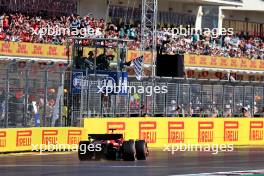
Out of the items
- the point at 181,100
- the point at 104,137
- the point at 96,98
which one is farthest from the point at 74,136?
the point at 181,100

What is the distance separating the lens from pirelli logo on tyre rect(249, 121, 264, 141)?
106 ft

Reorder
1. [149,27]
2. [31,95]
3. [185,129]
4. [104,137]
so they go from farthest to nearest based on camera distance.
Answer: [149,27] → [185,129] → [31,95] → [104,137]

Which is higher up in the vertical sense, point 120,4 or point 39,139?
point 120,4

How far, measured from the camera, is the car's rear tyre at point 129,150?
821 inches

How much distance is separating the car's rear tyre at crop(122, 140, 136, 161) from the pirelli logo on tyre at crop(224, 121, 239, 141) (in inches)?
420

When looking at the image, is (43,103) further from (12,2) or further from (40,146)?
(12,2)

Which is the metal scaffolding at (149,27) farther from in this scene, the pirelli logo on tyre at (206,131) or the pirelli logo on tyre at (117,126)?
the pirelli logo on tyre at (117,126)

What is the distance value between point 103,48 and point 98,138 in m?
9.30

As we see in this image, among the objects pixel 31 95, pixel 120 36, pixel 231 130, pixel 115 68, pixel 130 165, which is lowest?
pixel 130 165

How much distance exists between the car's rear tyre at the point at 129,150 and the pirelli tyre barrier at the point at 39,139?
4.32 meters

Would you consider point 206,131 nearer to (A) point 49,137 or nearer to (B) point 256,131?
(B) point 256,131

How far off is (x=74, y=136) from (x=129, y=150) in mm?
5547

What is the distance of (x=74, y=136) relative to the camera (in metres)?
26.2

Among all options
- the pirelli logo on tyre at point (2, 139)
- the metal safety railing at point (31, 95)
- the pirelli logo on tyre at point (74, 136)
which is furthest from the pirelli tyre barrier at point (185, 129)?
the pirelli logo on tyre at point (2, 139)
